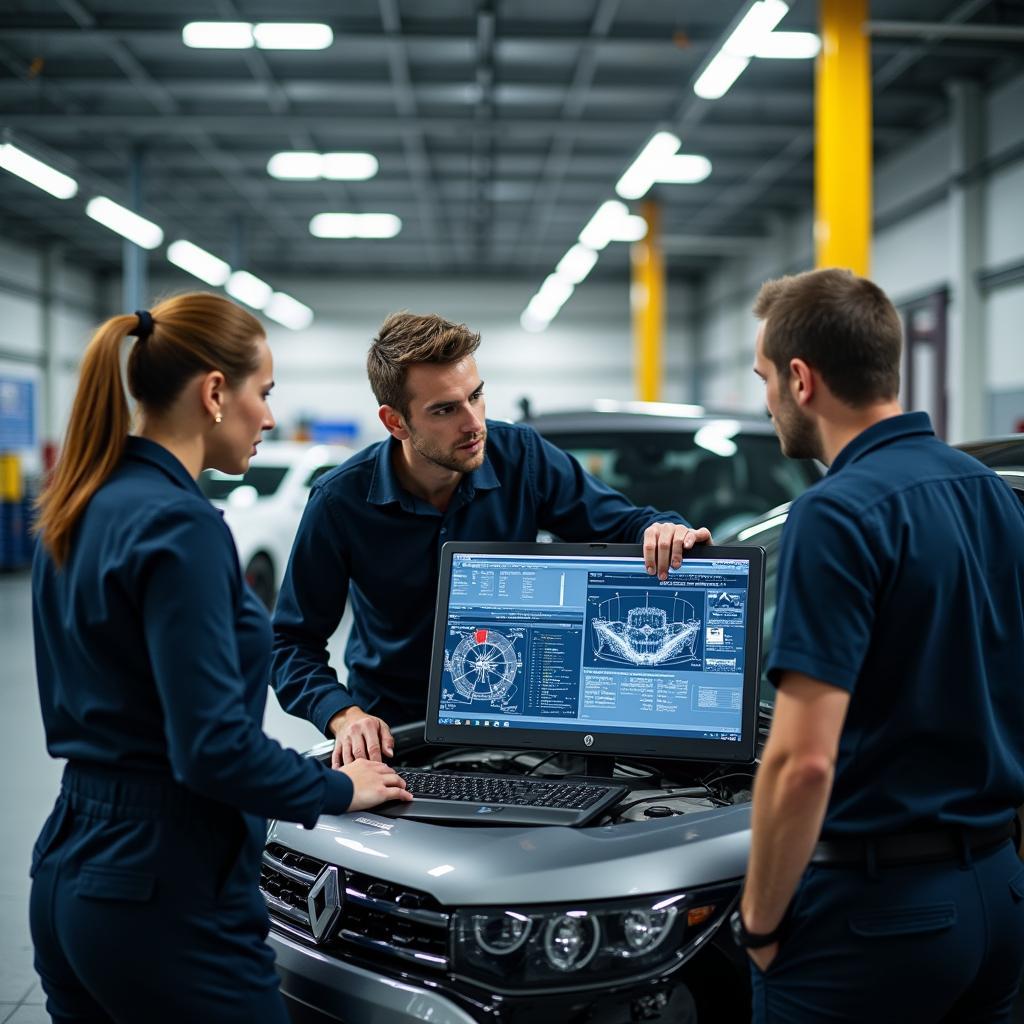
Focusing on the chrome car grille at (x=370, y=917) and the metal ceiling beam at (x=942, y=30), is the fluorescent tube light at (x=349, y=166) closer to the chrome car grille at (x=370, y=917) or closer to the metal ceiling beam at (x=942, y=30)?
the metal ceiling beam at (x=942, y=30)

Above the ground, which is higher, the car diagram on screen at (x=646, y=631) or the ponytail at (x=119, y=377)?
the ponytail at (x=119, y=377)

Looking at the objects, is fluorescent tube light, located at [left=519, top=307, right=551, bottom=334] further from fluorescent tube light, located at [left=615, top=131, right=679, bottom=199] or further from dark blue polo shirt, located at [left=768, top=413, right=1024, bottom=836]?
dark blue polo shirt, located at [left=768, top=413, right=1024, bottom=836]

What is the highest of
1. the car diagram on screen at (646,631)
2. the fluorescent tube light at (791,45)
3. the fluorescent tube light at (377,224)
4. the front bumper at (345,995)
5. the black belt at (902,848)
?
the fluorescent tube light at (377,224)

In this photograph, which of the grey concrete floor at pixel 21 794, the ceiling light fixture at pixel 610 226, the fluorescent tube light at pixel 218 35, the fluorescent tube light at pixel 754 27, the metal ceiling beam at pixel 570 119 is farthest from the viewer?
the ceiling light fixture at pixel 610 226

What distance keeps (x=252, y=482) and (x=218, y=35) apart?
159 inches

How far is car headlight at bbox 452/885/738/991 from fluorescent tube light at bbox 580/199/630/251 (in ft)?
41.0

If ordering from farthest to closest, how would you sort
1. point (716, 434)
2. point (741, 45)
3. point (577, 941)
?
point (741, 45) → point (716, 434) → point (577, 941)

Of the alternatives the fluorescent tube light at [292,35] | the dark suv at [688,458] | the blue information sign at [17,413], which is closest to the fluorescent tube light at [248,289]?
the blue information sign at [17,413]

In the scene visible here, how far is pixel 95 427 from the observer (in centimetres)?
154

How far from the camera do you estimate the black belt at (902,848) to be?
1.46 meters

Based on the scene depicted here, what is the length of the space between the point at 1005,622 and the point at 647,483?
3.20 meters

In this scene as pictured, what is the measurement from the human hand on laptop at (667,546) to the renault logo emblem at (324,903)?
77 centimetres

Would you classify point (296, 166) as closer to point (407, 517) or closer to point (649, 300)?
point (649, 300)

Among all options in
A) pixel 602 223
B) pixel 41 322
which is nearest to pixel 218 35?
pixel 602 223
